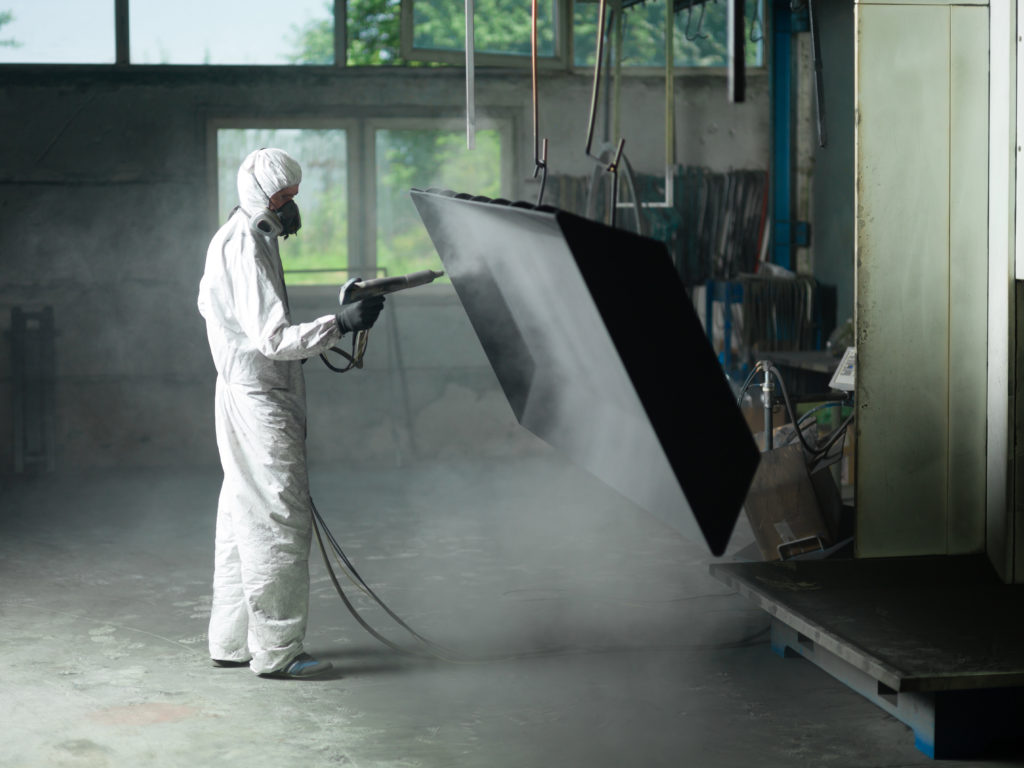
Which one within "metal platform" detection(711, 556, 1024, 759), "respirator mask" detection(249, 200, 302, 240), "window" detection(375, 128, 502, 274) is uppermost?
"window" detection(375, 128, 502, 274)

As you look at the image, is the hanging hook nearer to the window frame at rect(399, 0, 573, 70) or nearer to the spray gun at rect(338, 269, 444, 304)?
the window frame at rect(399, 0, 573, 70)

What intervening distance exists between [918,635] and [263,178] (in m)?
2.28

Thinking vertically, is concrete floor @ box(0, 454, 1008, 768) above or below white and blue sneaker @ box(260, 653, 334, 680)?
below

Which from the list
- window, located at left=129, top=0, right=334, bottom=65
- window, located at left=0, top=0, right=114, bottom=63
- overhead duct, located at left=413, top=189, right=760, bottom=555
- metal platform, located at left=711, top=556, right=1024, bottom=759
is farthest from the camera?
window, located at left=129, top=0, right=334, bottom=65

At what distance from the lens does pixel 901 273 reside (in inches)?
149

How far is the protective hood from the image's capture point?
3.67 meters

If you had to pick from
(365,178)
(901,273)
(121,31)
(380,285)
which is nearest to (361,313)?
(380,285)

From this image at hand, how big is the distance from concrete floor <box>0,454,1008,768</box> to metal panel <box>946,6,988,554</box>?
0.81 metres

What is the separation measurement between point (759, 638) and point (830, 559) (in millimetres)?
412

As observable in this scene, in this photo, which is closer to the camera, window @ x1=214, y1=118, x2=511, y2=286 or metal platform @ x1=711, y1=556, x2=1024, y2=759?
metal platform @ x1=711, y1=556, x2=1024, y2=759

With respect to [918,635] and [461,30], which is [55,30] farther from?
[918,635]

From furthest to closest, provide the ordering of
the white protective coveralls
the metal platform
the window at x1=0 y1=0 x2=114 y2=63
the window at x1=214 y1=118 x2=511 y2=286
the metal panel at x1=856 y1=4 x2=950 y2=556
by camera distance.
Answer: the window at x1=214 y1=118 x2=511 y2=286, the window at x1=0 y1=0 x2=114 y2=63, the metal panel at x1=856 y1=4 x2=950 y2=556, the white protective coveralls, the metal platform

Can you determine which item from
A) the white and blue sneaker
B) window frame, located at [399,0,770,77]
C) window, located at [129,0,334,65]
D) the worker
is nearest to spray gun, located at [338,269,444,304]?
the worker

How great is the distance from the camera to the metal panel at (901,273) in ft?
12.3
